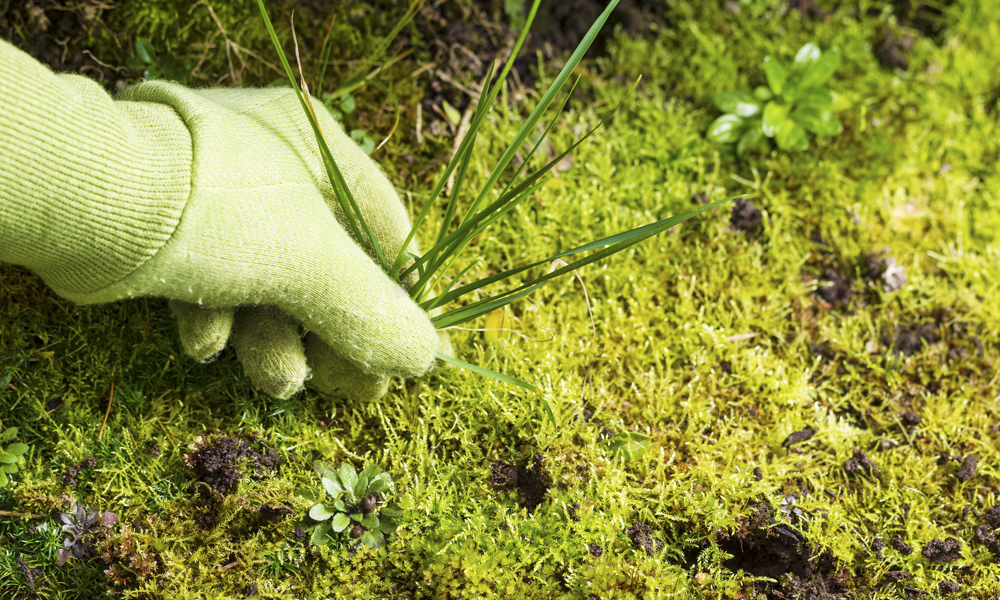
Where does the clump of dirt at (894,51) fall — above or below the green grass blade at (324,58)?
above

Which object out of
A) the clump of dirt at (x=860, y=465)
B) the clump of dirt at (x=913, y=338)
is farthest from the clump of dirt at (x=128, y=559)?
the clump of dirt at (x=913, y=338)

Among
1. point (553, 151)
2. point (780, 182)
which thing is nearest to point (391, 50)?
point (553, 151)

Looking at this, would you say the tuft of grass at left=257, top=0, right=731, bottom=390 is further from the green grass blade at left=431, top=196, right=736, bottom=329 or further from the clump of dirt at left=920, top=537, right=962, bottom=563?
the clump of dirt at left=920, top=537, right=962, bottom=563

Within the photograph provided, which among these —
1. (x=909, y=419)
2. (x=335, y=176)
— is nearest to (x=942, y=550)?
(x=909, y=419)

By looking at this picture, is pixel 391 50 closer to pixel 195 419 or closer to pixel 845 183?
pixel 195 419

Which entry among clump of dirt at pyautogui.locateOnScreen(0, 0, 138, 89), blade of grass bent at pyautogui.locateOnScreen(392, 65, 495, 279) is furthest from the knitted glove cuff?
clump of dirt at pyautogui.locateOnScreen(0, 0, 138, 89)

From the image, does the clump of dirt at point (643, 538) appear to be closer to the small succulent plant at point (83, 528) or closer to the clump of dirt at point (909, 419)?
the clump of dirt at point (909, 419)

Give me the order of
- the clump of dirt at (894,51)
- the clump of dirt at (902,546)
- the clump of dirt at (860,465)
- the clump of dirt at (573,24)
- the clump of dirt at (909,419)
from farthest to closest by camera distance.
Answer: the clump of dirt at (894,51), the clump of dirt at (573,24), the clump of dirt at (909,419), the clump of dirt at (860,465), the clump of dirt at (902,546)
